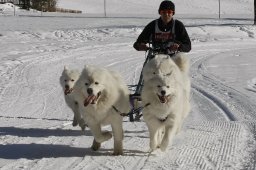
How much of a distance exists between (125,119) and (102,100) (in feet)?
8.03

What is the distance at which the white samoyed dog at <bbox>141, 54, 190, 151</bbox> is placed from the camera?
5.08 meters

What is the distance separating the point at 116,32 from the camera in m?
24.8

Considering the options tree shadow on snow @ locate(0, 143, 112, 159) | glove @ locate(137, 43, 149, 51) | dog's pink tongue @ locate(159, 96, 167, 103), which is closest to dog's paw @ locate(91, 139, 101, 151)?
tree shadow on snow @ locate(0, 143, 112, 159)

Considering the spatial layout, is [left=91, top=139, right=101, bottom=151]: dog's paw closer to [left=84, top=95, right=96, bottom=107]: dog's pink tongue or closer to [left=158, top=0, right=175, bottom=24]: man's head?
[left=84, top=95, right=96, bottom=107]: dog's pink tongue

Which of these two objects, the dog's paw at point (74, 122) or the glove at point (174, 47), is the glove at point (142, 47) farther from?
the dog's paw at point (74, 122)

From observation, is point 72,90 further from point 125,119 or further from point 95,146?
point 95,146

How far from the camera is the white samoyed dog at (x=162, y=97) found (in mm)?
5082

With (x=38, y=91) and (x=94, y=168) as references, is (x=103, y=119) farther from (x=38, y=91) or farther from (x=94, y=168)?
(x=38, y=91)

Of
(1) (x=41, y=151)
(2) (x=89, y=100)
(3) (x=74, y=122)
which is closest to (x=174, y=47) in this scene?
(2) (x=89, y=100)

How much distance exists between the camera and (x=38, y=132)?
6.89 metres

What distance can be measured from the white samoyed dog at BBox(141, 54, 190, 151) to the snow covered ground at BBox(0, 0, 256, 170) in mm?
320

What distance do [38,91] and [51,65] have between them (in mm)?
4195

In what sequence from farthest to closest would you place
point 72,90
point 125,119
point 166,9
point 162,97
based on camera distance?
point 125,119
point 72,90
point 166,9
point 162,97

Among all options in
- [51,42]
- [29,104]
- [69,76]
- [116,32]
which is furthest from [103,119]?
[116,32]
